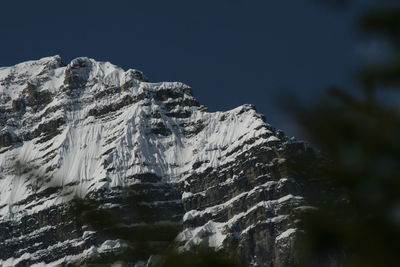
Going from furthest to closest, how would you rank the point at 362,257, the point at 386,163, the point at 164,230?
the point at 164,230 → the point at 386,163 → the point at 362,257

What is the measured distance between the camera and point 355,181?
5898mm

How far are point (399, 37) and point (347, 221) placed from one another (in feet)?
3.58

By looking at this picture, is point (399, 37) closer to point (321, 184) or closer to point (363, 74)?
point (363, 74)

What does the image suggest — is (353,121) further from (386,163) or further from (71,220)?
(71,220)

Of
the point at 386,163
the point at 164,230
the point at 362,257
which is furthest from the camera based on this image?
the point at 164,230

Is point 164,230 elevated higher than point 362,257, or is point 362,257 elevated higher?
point 164,230

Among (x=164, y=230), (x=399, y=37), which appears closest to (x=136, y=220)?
(x=164, y=230)

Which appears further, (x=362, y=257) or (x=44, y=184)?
(x=44, y=184)

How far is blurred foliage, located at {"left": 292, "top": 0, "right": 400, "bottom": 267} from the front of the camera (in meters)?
5.70

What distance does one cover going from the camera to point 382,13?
6.46 meters

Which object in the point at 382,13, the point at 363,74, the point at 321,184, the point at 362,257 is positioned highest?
the point at 382,13

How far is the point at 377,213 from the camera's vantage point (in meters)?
5.80

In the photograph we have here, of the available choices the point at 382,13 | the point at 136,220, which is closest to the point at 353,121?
the point at 382,13

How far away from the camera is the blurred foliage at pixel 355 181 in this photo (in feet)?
18.7
